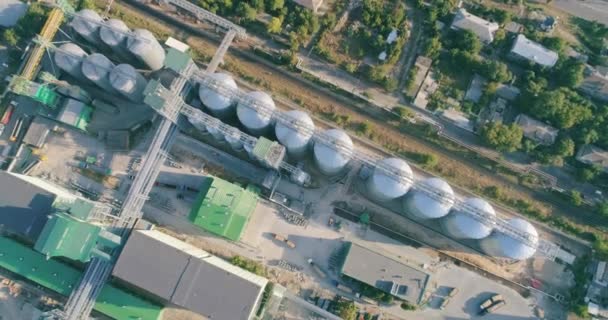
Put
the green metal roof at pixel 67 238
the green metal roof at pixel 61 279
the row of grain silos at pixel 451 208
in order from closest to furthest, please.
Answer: the green metal roof at pixel 67 238 → the row of grain silos at pixel 451 208 → the green metal roof at pixel 61 279

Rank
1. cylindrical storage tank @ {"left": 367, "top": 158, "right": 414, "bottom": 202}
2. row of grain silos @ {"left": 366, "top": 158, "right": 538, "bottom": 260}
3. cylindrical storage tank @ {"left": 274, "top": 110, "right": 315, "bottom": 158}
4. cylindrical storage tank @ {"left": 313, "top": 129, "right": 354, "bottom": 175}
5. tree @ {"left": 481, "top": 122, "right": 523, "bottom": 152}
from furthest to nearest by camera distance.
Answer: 1. tree @ {"left": 481, "top": 122, "right": 523, "bottom": 152}
2. cylindrical storage tank @ {"left": 274, "top": 110, "right": 315, "bottom": 158}
3. cylindrical storage tank @ {"left": 313, "top": 129, "right": 354, "bottom": 175}
4. cylindrical storage tank @ {"left": 367, "top": 158, "right": 414, "bottom": 202}
5. row of grain silos @ {"left": 366, "top": 158, "right": 538, "bottom": 260}

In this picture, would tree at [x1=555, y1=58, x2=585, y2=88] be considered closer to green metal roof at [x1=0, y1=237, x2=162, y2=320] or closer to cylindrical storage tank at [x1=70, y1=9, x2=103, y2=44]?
green metal roof at [x1=0, y1=237, x2=162, y2=320]

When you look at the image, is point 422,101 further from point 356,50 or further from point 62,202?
point 62,202

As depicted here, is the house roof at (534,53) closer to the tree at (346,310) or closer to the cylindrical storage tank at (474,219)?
the cylindrical storage tank at (474,219)

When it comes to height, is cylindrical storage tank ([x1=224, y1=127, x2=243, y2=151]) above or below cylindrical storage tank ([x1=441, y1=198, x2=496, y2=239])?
below

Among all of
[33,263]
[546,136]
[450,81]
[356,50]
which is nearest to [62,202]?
[33,263]

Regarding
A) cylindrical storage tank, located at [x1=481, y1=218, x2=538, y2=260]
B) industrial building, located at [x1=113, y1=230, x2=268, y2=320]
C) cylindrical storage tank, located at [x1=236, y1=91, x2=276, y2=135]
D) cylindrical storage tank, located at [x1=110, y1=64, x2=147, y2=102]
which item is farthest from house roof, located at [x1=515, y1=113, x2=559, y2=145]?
cylindrical storage tank, located at [x1=110, y1=64, x2=147, y2=102]

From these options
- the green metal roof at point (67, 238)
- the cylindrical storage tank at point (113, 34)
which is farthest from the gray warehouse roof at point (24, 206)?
the cylindrical storage tank at point (113, 34)
